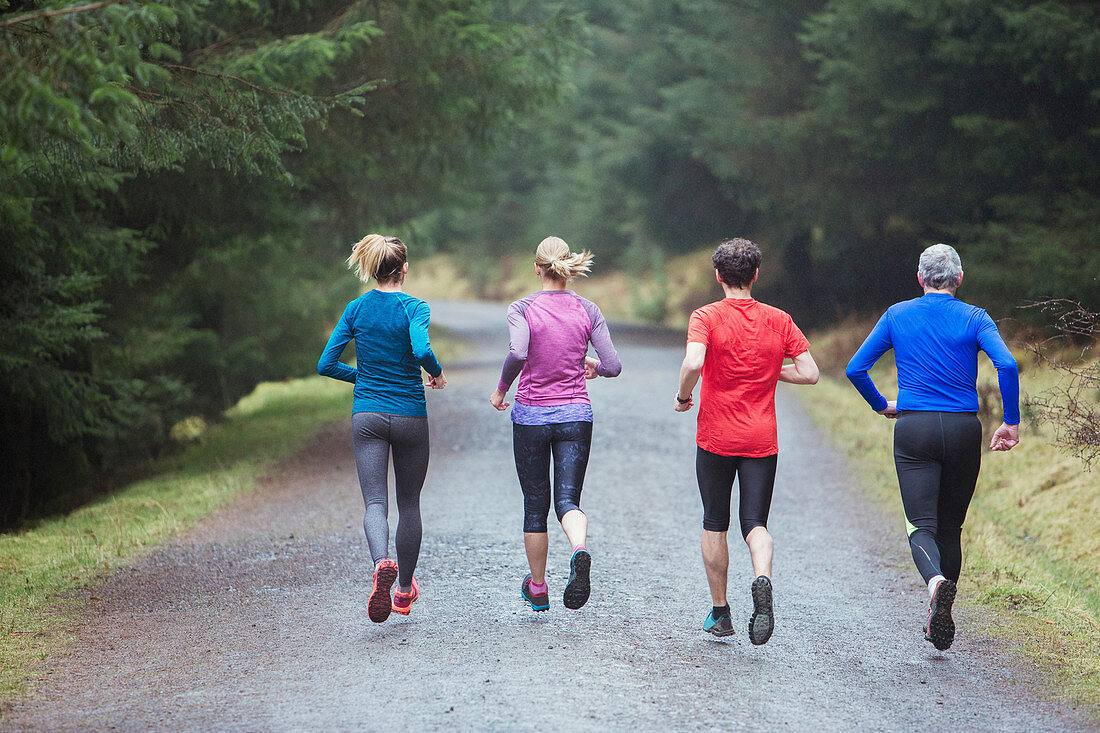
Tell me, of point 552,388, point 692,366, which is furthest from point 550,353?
point 692,366

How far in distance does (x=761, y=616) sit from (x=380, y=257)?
8.82ft

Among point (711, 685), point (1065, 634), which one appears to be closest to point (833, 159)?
point (1065, 634)

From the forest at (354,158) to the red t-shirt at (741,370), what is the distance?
112 inches

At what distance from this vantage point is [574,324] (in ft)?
18.2

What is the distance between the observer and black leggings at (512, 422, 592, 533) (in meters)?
5.54

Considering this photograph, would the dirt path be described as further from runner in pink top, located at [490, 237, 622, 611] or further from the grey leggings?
runner in pink top, located at [490, 237, 622, 611]

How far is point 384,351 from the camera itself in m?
5.55

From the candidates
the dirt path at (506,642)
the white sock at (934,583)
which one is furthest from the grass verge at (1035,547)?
the white sock at (934,583)

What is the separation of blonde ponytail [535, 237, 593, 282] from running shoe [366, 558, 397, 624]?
1.75 m

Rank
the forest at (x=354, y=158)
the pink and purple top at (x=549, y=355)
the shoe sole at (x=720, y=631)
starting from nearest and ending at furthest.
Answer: the shoe sole at (x=720, y=631) → the pink and purple top at (x=549, y=355) → the forest at (x=354, y=158)

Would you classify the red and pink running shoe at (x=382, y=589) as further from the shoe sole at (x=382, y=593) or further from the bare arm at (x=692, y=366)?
the bare arm at (x=692, y=366)

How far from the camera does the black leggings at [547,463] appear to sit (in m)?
5.54

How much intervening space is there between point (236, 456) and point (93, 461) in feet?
5.64

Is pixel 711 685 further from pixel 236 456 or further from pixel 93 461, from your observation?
pixel 93 461
